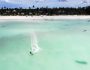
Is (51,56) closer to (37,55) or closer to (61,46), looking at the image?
(37,55)

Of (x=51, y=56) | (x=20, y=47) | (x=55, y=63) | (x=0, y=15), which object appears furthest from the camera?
(x=0, y=15)

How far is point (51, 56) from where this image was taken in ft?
46.6

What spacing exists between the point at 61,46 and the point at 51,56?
315cm

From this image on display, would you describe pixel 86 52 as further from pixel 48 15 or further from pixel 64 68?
pixel 48 15

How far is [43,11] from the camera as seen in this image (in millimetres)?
48594

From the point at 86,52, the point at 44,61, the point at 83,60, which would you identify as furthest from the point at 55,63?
the point at 86,52

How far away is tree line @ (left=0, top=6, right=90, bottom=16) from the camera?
153 feet

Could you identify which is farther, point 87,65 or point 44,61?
point 44,61

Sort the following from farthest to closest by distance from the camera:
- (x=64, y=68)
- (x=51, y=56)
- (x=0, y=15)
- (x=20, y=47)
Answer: (x=0, y=15) → (x=20, y=47) → (x=51, y=56) → (x=64, y=68)

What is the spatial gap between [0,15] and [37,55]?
31404 millimetres

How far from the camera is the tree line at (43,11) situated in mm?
46500

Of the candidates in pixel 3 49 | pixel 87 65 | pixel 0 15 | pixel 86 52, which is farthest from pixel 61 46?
pixel 0 15

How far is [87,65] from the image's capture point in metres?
12.1

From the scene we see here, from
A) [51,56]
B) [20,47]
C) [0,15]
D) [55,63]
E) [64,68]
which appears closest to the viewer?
[64,68]
